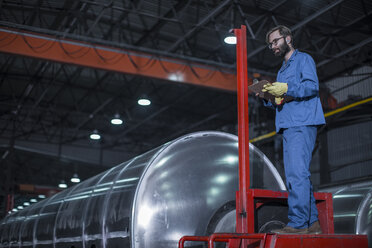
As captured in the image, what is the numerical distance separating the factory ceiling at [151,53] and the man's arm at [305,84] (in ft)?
33.0

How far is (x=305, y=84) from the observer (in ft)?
11.1

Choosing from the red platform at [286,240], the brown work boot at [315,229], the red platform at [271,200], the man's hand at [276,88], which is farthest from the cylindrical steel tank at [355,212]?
the man's hand at [276,88]

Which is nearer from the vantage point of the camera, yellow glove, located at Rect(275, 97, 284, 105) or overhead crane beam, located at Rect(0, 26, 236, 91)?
yellow glove, located at Rect(275, 97, 284, 105)

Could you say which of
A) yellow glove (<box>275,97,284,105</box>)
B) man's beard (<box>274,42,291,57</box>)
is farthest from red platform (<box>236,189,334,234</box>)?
man's beard (<box>274,42,291,57</box>)

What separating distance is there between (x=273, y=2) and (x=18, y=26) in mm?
8413

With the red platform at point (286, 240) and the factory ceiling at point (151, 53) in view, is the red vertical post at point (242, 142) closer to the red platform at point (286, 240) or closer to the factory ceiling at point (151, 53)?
the red platform at point (286, 240)

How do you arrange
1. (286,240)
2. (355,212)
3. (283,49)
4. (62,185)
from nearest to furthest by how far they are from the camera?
(286,240) < (283,49) < (355,212) < (62,185)

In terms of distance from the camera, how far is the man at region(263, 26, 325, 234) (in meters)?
3.29

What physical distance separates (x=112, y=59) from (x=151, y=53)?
1411 mm

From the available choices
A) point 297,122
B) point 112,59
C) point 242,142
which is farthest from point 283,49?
point 112,59

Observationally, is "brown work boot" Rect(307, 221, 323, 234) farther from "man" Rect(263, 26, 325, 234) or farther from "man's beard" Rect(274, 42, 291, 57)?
"man's beard" Rect(274, 42, 291, 57)

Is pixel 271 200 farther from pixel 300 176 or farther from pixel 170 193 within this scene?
pixel 170 193

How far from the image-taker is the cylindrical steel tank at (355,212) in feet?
17.3

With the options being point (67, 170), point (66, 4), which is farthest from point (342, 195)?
point (67, 170)
